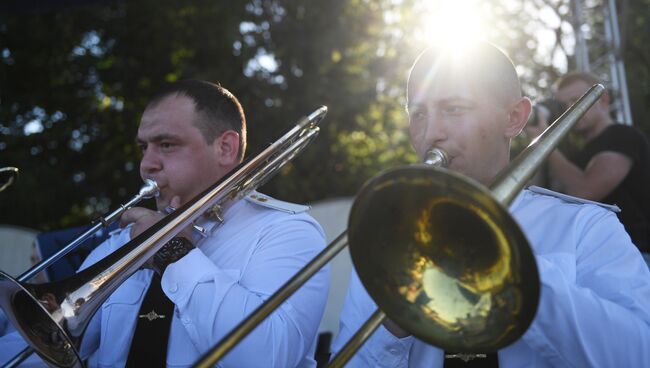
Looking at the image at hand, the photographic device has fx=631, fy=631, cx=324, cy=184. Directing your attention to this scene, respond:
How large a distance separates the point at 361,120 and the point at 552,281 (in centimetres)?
670

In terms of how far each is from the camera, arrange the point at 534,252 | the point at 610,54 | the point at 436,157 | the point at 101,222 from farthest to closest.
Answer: the point at 610,54 → the point at 101,222 → the point at 436,157 → the point at 534,252

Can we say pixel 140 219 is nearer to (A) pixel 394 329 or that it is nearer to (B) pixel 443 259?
(A) pixel 394 329

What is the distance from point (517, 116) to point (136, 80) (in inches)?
243

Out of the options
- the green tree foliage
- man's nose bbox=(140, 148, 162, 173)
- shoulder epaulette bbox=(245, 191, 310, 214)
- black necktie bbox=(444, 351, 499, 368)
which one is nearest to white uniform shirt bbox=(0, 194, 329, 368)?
shoulder epaulette bbox=(245, 191, 310, 214)

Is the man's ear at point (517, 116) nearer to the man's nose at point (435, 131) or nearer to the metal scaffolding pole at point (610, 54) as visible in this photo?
the man's nose at point (435, 131)

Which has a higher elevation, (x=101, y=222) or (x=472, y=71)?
(x=472, y=71)

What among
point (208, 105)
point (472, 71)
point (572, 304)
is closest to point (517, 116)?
point (472, 71)

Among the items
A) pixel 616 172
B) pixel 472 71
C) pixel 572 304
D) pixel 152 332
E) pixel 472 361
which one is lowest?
pixel 616 172

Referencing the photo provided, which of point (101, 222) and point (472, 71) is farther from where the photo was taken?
point (101, 222)

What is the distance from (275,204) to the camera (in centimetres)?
264

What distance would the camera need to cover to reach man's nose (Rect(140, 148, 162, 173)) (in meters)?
2.57

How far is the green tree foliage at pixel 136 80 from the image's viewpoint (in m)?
7.37

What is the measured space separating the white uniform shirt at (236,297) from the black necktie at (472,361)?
21.6 inches

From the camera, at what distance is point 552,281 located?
1.58m
